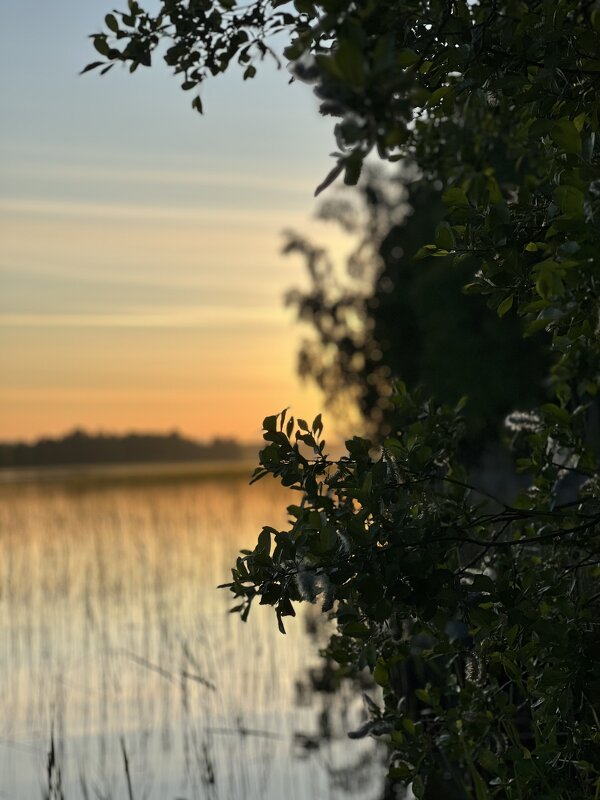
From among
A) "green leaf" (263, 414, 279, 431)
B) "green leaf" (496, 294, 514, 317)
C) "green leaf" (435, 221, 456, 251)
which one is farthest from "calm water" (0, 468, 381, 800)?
"green leaf" (435, 221, 456, 251)

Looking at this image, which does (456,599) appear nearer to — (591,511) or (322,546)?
(322,546)

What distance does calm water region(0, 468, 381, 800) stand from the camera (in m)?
7.07

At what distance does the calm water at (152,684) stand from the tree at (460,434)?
8.53ft

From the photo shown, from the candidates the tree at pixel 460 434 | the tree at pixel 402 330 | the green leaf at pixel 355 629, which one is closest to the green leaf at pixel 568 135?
the tree at pixel 460 434

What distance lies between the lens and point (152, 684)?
8969 millimetres

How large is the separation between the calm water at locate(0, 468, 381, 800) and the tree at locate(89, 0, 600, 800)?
2.60 meters

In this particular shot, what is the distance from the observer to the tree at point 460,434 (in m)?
2.40

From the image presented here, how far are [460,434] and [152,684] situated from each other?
5468 mm

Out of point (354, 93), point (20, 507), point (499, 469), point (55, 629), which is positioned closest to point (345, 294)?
point (499, 469)

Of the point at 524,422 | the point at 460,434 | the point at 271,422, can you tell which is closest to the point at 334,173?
the point at 271,422

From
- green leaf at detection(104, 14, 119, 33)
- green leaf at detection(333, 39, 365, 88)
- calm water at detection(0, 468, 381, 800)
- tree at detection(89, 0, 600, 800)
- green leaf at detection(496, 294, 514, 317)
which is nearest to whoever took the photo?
green leaf at detection(333, 39, 365, 88)

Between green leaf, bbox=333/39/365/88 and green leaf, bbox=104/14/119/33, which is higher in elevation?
green leaf, bbox=104/14/119/33

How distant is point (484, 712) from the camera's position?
401cm

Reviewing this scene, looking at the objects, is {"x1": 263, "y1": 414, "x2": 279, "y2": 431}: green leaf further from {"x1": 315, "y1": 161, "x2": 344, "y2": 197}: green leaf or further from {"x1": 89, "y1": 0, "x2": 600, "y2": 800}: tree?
{"x1": 315, "y1": 161, "x2": 344, "y2": 197}: green leaf
